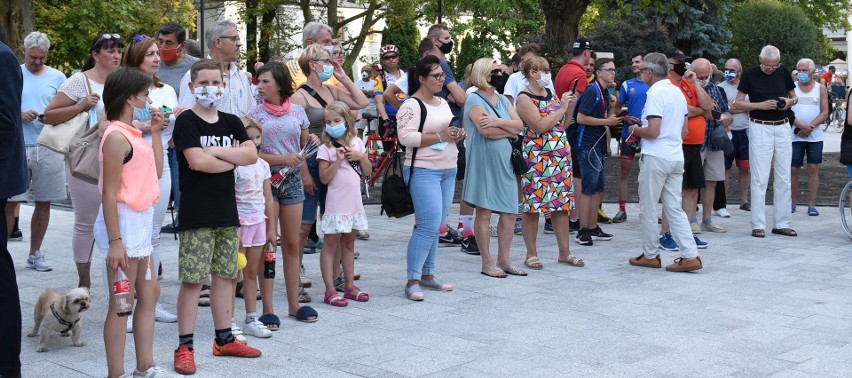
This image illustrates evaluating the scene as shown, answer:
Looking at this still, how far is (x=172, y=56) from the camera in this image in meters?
8.16

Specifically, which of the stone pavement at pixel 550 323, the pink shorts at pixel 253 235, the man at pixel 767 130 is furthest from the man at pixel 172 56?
the man at pixel 767 130

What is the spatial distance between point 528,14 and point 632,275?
110 feet

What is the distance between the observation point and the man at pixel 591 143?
11109 millimetres

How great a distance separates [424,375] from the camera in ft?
19.7

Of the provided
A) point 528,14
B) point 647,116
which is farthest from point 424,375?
point 528,14

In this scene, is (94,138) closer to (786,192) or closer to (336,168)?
(336,168)

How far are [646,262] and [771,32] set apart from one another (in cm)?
3557

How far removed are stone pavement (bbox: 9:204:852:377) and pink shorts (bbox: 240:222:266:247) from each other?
619 millimetres

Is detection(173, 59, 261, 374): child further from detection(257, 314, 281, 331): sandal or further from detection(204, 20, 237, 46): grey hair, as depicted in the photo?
detection(204, 20, 237, 46): grey hair

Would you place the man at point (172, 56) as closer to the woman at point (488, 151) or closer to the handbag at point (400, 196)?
the handbag at point (400, 196)

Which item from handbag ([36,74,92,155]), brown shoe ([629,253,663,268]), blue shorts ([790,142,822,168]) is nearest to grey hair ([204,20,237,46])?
handbag ([36,74,92,155])

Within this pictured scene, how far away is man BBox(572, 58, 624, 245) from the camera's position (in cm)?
1111

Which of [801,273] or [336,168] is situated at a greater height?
[336,168]

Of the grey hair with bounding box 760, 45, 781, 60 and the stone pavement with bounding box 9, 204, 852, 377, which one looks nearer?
the stone pavement with bounding box 9, 204, 852, 377
